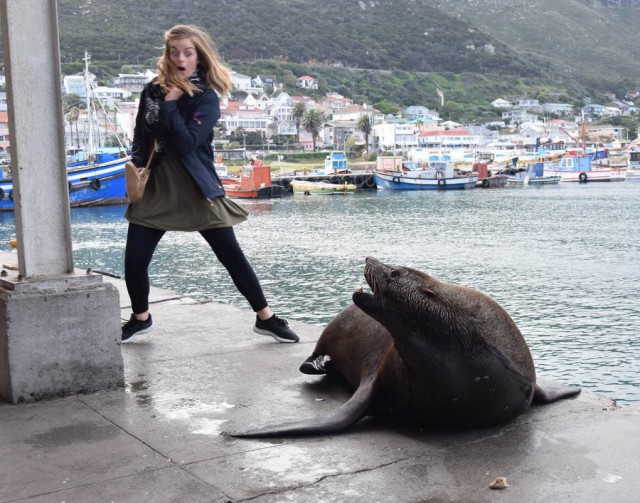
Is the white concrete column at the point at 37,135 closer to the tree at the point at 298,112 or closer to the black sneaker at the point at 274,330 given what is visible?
the black sneaker at the point at 274,330

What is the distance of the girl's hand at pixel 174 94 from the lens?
4527 mm

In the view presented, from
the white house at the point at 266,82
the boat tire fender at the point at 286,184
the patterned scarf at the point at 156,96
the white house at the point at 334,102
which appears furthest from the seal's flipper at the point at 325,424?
the white house at the point at 266,82

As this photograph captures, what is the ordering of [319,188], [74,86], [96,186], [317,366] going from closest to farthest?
[317,366], [96,186], [319,188], [74,86]

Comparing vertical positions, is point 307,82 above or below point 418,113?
above

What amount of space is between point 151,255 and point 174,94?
938 millimetres

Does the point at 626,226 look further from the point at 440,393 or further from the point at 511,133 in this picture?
the point at 511,133

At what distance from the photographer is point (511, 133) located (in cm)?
16738

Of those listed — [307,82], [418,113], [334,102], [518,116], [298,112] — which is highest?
[307,82]

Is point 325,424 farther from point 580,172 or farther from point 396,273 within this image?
point 580,172

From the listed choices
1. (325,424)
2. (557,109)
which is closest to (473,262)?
(325,424)

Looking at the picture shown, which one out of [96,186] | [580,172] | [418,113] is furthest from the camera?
[418,113]

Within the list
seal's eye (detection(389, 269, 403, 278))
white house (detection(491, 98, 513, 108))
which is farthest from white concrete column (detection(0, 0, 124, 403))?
white house (detection(491, 98, 513, 108))

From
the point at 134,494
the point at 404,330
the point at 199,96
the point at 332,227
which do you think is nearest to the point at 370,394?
the point at 404,330

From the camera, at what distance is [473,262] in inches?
832
